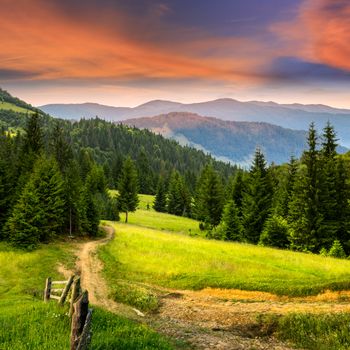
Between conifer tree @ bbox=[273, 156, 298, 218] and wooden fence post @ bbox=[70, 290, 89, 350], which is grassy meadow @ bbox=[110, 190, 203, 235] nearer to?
conifer tree @ bbox=[273, 156, 298, 218]

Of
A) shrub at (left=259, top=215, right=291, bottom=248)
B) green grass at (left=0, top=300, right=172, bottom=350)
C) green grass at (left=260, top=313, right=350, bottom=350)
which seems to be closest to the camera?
green grass at (left=0, top=300, right=172, bottom=350)

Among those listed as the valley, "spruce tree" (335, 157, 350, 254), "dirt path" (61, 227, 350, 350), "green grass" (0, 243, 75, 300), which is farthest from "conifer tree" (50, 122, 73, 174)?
"spruce tree" (335, 157, 350, 254)

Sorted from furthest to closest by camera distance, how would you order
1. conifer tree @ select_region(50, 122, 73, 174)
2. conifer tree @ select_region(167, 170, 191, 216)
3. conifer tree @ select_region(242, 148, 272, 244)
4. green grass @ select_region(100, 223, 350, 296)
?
1. conifer tree @ select_region(167, 170, 191, 216)
2. conifer tree @ select_region(50, 122, 73, 174)
3. conifer tree @ select_region(242, 148, 272, 244)
4. green grass @ select_region(100, 223, 350, 296)

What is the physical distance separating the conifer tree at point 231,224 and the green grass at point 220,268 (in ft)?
54.0

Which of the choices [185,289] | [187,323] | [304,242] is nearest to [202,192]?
[304,242]

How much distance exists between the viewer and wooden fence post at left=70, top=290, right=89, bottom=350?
901 cm

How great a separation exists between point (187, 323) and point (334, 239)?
36.3 metres

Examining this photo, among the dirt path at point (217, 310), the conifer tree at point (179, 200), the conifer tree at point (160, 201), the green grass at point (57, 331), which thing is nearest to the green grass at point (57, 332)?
the green grass at point (57, 331)

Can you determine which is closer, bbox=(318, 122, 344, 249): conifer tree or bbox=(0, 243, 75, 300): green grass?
bbox=(0, 243, 75, 300): green grass

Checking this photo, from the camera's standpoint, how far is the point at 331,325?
18328mm

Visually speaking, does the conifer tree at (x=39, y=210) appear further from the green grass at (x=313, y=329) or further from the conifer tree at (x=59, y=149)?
the green grass at (x=313, y=329)

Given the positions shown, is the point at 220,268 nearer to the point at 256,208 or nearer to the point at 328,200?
the point at 328,200

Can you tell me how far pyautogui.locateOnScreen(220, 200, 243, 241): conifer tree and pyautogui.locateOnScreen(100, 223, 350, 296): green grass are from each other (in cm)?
1647

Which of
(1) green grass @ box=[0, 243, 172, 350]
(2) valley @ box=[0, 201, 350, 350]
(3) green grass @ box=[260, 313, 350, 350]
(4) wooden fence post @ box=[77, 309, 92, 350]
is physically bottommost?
(2) valley @ box=[0, 201, 350, 350]
